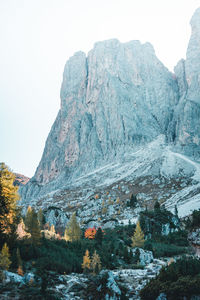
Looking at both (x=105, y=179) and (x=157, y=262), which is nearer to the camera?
(x=157, y=262)

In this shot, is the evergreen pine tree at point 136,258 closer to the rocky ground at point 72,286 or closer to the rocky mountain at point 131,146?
the rocky ground at point 72,286

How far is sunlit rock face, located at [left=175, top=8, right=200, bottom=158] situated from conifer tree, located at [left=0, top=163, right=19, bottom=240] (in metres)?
135

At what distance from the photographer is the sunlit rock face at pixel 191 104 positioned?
501ft

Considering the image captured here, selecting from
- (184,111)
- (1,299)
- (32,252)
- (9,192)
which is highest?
(184,111)

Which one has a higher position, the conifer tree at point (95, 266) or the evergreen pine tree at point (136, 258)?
the evergreen pine tree at point (136, 258)

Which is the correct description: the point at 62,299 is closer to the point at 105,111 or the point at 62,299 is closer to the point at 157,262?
the point at 157,262

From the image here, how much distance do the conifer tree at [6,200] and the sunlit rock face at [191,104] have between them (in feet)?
442

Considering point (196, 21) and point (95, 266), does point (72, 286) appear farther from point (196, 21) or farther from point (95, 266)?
point (196, 21)

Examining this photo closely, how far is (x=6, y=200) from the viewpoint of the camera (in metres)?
19.0

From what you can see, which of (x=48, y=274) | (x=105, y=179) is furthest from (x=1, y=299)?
(x=105, y=179)

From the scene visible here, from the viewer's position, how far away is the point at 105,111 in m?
192

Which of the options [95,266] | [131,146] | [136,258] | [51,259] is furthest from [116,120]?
[51,259]

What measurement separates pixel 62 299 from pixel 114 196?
90617mm

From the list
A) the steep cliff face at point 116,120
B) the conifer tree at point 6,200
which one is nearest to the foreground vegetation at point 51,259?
the conifer tree at point 6,200
